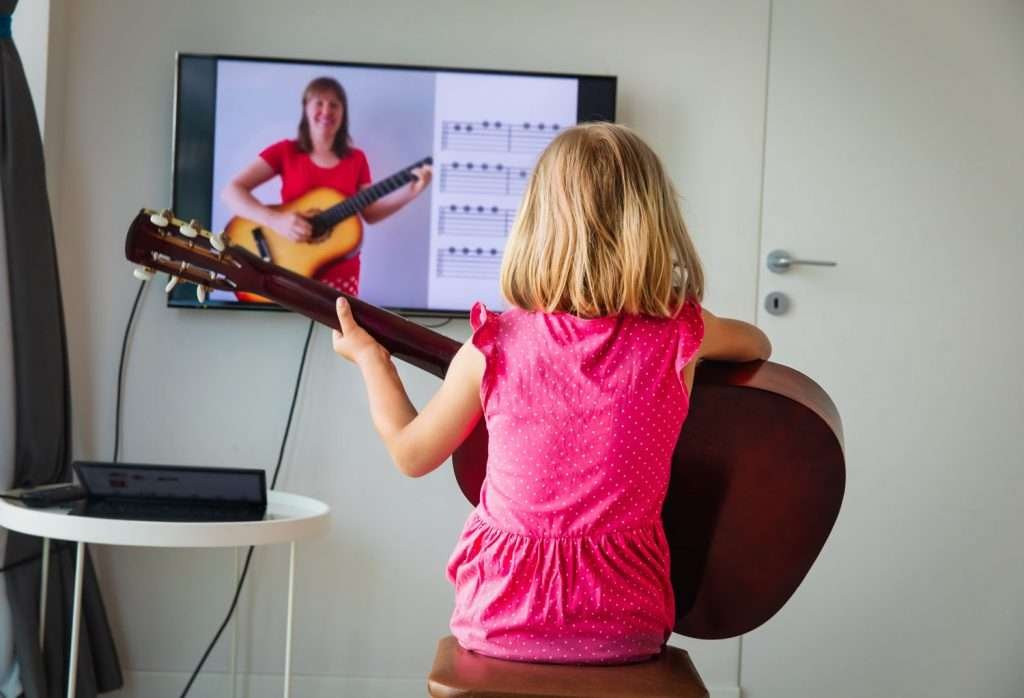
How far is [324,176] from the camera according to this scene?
2686mm

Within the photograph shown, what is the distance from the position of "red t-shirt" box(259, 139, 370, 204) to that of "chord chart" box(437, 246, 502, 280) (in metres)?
0.25

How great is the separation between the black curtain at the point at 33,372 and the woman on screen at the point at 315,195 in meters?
0.45

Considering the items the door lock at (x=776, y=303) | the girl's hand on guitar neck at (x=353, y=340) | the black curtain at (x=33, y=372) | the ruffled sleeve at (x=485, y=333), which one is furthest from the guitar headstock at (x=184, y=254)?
the door lock at (x=776, y=303)

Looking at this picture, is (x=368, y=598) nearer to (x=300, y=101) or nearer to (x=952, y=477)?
(x=300, y=101)

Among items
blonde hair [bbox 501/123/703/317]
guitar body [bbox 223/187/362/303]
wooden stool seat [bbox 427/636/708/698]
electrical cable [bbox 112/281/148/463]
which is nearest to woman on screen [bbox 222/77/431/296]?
guitar body [bbox 223/187/362/303]

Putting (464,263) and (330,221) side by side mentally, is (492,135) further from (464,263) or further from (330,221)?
(330,221)

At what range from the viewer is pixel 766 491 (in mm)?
1436

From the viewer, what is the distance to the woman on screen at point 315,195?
2674 mm

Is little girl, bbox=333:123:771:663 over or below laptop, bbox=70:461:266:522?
over

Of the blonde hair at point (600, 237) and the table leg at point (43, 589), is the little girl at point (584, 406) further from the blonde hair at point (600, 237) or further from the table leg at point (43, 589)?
the table leg at point (43, 589)

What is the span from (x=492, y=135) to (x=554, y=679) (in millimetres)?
1677

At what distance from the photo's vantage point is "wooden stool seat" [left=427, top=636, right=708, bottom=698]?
120cm

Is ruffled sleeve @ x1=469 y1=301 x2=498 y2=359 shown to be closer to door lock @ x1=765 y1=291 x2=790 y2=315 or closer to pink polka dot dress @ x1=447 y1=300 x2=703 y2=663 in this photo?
pink polka dot dress @ x1=447 y1=300 x2=703 y2=663

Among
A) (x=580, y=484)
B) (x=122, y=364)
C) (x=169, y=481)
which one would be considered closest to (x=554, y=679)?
(x=580, y=484)
